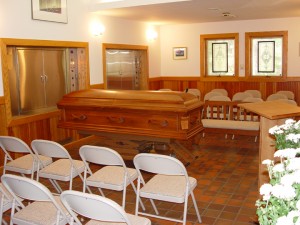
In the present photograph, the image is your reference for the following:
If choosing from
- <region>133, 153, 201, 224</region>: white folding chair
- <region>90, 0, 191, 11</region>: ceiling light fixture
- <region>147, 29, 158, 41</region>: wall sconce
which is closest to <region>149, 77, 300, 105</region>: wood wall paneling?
<region>147, 29, 158, 41</region>: wall sconce

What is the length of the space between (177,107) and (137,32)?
4.78 meters

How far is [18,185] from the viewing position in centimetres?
273

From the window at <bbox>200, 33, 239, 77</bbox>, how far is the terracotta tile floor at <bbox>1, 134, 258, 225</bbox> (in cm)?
339

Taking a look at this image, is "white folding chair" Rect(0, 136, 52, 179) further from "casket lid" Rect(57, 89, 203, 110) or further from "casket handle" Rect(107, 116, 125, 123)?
"casket lid" Rect(57, 89, 203, 110)

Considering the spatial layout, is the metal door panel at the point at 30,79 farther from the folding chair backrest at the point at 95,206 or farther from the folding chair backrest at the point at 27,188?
the folding chair backrest at the point at 95,206

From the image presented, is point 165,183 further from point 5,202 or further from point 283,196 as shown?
point 283,196

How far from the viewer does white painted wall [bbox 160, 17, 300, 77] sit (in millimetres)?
9055

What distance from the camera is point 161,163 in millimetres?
3170

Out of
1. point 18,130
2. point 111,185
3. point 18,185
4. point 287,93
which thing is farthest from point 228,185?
point 287,93

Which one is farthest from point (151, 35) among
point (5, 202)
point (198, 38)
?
point (5, 202)

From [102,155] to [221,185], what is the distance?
1.94 m

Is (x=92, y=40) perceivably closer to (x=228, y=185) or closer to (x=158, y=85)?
(x=158, y=85)

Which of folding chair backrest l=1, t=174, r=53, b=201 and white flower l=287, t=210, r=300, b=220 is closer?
white flower l=287, t=210, r=300, b=220

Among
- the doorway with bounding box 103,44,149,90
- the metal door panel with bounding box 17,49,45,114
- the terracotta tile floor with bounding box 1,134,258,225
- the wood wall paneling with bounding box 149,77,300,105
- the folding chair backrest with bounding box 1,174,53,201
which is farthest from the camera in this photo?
the wood wall paneling with bounding box 149,77,300,105
